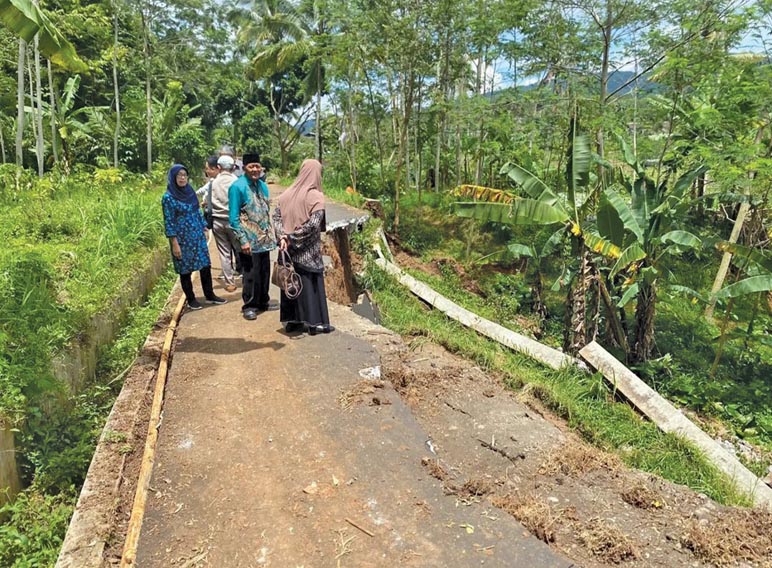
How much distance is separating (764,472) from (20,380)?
A: 7.64 metres

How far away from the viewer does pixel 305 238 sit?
525cm

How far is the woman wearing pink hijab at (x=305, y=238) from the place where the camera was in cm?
516

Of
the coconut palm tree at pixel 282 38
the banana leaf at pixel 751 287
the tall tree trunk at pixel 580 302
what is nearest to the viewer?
the banana leaf at pixel 751 287

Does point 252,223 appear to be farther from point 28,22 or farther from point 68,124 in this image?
point 68,124

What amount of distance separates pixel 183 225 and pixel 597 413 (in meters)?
5.04

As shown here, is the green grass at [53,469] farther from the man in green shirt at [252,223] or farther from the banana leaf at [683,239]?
the banana leaf at [683,239]

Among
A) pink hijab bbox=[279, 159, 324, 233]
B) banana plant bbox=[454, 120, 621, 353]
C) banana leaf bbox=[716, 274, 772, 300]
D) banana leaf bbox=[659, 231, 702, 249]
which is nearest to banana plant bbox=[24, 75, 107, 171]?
pink hijab bbox=[279, 159, 324, 233]

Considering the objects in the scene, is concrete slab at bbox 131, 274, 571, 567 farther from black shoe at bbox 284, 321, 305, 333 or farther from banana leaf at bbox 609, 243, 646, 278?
banana leaf at bbox 609, 243, 646, 278

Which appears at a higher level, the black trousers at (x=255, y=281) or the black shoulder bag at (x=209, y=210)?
the black shoulder bag at (x=209, y=210)

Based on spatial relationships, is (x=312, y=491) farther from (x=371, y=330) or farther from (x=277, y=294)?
(x=277, y=294)

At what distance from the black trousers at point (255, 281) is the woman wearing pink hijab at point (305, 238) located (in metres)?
0.65

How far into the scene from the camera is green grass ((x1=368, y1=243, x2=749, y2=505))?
4.78 m

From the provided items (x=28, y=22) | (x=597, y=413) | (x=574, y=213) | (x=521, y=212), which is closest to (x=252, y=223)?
(x=28, y=22)

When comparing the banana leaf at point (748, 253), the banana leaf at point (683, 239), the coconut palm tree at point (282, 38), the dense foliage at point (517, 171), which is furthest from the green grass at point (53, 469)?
the coconut palm tree at point (282, 38)
